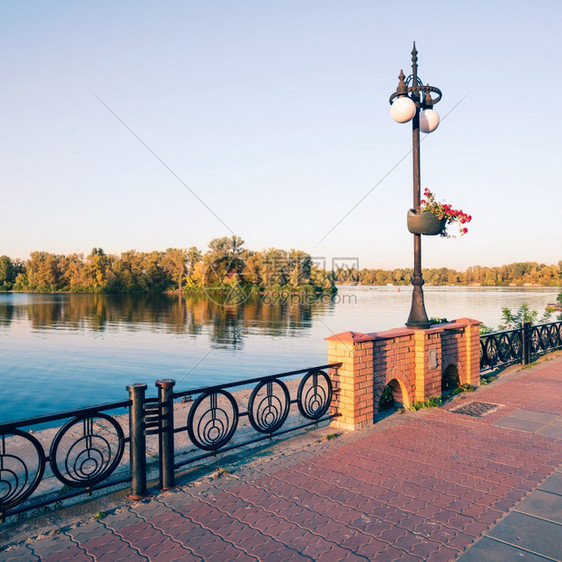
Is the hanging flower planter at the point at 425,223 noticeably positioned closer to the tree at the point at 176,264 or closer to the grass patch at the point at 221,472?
the grass patch at the point at 221,472

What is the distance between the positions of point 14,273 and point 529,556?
5906 inches

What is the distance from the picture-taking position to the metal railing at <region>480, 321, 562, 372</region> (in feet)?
36.3

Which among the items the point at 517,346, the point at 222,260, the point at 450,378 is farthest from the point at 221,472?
the point at 222,260

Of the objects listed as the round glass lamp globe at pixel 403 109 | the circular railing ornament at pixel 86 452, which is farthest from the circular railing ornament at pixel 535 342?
the circular railing ornament at pixel 86 452

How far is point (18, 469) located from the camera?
556cm

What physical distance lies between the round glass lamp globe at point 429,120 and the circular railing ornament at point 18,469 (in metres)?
7.99

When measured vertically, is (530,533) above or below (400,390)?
below

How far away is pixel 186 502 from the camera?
432 cm

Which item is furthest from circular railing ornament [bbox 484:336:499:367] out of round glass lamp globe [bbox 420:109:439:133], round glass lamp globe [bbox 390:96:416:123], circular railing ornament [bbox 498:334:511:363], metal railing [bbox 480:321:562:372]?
round glass lamp globe [bbox 390:96:416:123]

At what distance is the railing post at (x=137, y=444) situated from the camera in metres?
4.41

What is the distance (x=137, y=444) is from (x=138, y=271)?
113m

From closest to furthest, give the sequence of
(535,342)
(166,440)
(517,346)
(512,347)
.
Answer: (166,440) < (512,347) < (517,346) < (535,342)

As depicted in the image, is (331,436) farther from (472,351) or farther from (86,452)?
→ (472,351)

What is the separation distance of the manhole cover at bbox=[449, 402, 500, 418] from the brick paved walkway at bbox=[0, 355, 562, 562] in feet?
3.09
